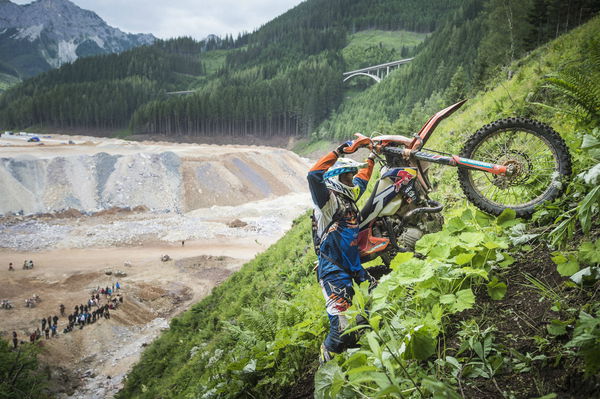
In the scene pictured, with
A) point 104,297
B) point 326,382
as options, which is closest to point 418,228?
point 326,382

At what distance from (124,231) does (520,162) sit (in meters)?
40.5

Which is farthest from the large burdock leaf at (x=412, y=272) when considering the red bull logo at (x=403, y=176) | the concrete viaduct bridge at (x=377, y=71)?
the concrete viaduct bridge at (x=377, y=71)

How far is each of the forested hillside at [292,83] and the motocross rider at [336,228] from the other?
2094 centimetres

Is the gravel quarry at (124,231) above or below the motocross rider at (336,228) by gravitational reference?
below

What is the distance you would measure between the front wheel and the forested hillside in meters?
19.6

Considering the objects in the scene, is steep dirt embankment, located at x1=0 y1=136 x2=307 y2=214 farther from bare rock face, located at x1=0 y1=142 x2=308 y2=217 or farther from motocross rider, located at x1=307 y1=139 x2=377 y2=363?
motocross rider, located at x1=307 y1=139 x2=377 y2=363

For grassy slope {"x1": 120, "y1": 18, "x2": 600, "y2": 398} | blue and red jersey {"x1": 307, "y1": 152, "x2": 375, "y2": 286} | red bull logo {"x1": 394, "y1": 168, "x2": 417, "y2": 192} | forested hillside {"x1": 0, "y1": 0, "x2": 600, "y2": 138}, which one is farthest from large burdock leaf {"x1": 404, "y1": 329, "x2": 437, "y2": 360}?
forested hillside {"x1": 0, "y1": 0, "x2": 600, "y2": 138}

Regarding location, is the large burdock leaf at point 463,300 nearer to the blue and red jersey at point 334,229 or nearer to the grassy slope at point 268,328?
the grassy slope at point 268,328

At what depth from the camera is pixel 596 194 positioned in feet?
6.83

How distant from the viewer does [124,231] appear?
37.8 m

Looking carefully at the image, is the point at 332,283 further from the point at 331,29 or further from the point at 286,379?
the point at 331,29

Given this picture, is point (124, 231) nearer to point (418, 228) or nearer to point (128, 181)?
point (128, 181)

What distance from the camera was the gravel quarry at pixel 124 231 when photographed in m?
20.3

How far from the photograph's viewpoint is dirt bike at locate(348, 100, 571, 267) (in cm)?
430
